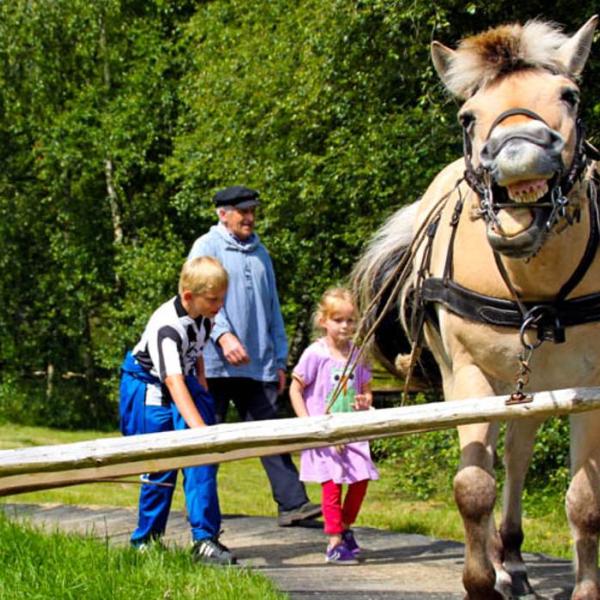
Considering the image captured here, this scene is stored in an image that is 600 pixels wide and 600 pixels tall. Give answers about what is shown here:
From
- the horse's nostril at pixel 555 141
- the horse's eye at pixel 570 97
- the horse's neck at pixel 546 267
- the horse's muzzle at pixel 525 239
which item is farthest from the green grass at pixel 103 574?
the horse's eye at pixel 570 97

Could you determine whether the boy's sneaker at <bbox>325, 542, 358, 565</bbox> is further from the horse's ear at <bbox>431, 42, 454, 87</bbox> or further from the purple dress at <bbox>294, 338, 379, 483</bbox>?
the horse's ear at <bbox>431, 42, 454, 87</bbox>

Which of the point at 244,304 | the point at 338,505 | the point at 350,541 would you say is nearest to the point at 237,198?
the point at 244,304

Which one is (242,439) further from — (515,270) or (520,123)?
(520,123)

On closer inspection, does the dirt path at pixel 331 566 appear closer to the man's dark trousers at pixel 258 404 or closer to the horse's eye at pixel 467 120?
the man's dark trousers at pixel 258 404

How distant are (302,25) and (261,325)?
801cm

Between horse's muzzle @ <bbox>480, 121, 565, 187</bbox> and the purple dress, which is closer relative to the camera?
horse's muzzle @ <bbox>480, 121, 565, 187</bbox>

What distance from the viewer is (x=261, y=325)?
7820mm

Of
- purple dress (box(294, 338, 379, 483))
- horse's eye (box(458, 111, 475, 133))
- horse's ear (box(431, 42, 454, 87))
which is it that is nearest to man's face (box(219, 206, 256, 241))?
purple dress (box(294, 338, 379, 483))

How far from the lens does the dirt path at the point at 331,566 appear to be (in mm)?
5961

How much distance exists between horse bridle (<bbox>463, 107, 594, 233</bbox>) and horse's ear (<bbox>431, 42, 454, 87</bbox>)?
1.25 feet

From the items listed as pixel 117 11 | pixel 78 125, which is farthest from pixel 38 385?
pixel 117 11

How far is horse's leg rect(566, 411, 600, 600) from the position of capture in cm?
509

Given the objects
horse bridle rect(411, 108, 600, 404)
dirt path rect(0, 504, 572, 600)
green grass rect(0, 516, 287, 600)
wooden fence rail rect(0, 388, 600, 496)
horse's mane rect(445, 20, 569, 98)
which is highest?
horse's mane rect(445, 20, 569, 98)

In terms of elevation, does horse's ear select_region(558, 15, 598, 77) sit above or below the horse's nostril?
above
